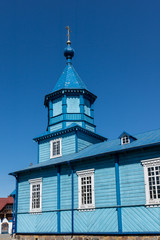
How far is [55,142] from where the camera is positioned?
21391 mm

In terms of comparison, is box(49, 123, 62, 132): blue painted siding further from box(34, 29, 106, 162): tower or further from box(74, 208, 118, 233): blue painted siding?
box(74, 208, 118, 233): blue painted siding

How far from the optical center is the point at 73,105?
22203 mm

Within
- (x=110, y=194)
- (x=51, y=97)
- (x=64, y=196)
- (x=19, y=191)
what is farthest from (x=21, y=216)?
(x=51, y=97)

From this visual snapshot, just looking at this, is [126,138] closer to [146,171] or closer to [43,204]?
[146,171]

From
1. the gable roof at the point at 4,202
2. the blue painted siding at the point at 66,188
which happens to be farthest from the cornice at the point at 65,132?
the gable roof at the point at 4,202

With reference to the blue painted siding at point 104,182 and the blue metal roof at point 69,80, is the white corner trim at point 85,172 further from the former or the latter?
the blue metal roof at point 69,80

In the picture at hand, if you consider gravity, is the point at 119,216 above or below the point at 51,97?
below

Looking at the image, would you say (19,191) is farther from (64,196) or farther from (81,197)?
(81,197)

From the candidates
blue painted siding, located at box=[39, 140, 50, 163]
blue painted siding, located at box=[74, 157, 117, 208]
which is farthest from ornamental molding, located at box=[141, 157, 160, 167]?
blue painted siding, located at box=[39, 140, 50, 163]

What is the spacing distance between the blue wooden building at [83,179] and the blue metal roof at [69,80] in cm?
6

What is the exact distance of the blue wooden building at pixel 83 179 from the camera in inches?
551

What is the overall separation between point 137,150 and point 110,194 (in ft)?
9.08

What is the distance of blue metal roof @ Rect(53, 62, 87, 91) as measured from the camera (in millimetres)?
22891

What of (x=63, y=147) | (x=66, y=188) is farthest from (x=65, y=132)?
(x=66, y=188)
